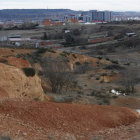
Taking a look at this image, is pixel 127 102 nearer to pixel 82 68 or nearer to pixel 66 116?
pixel 66 116

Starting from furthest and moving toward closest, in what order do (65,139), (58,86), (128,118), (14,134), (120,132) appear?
(58,86) → (128,118) → (120,132) → (65,139) → (14,134)

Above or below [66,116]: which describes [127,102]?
below

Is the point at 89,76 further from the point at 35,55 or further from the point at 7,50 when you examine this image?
the point at 7,50

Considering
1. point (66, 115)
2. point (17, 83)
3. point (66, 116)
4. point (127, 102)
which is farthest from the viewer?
point (127, 102)

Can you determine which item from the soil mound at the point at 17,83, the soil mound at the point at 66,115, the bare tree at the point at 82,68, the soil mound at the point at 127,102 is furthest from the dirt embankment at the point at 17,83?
the bare tree at the point at 82,68

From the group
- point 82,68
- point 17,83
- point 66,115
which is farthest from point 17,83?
point 82,68

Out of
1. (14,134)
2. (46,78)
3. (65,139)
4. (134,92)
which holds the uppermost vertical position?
(14,134)

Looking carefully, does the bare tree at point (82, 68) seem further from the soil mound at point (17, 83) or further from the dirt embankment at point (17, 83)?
the soil mound at point (17, 83)

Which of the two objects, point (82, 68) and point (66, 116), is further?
point (82, 68)

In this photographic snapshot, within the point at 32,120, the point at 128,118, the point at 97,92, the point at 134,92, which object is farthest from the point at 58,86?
the point at 32,120
